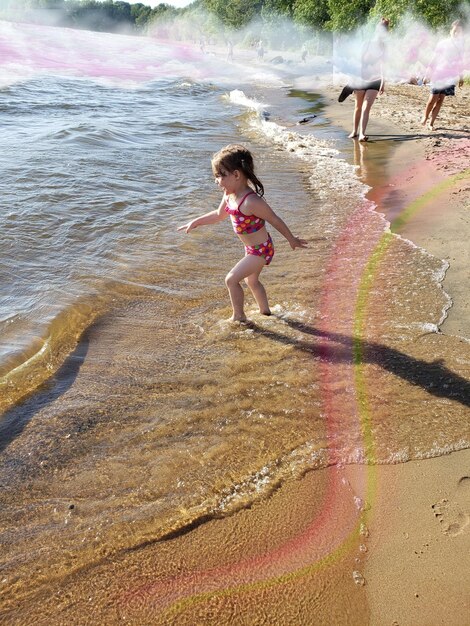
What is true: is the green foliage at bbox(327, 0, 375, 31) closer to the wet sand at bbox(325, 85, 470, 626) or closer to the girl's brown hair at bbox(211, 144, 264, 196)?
the girl's brown hair at bbox(211, 144, 264, 196)

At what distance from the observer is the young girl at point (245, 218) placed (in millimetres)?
3770

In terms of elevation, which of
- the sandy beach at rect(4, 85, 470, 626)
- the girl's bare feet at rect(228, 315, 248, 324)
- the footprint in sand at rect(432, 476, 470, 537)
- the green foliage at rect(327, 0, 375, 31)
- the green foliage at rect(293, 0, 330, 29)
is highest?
the green foliage at rect(293, 0, 330, 29)

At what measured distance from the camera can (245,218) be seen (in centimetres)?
398

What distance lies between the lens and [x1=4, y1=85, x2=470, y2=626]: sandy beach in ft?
6.59

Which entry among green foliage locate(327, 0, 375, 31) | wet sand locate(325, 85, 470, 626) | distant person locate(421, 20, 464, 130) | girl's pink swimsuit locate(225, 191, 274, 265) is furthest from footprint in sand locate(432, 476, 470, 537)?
green foliage locate(327, 0, 375, 31)

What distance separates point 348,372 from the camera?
11.3ft

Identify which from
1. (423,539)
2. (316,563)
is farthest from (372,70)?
(316,563)

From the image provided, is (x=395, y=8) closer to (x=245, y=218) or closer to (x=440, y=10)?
(x=440, y=10)

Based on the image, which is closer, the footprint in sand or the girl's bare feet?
the footprint in sand

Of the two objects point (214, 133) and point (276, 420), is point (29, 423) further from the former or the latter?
point (214, 133)

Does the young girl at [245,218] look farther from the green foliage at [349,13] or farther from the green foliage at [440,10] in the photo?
the green foliage at [349,13]

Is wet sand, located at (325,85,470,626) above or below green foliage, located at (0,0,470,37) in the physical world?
below

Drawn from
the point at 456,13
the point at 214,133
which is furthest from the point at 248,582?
the point at 456,13

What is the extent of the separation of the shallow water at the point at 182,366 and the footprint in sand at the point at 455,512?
1.05ft
